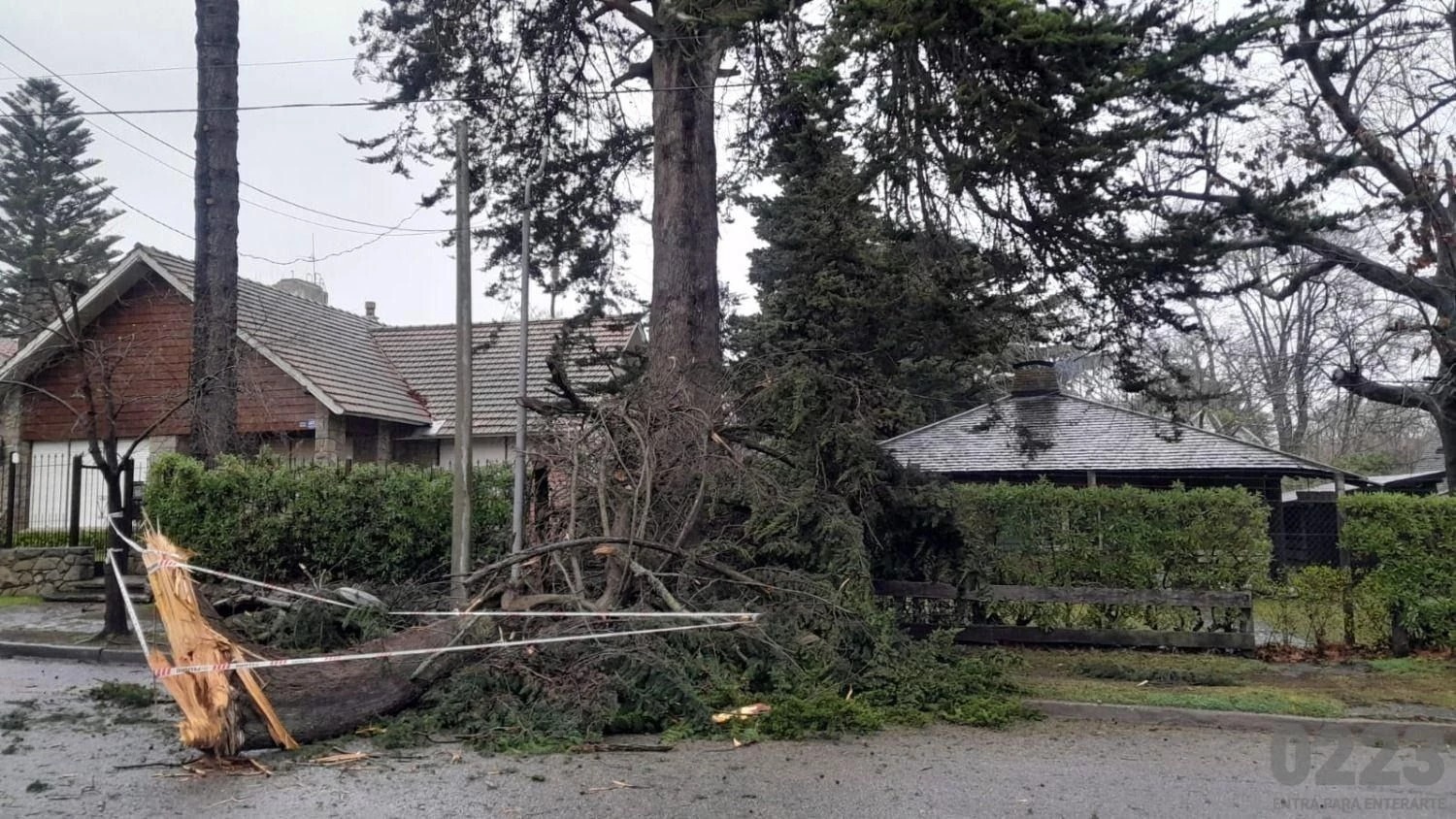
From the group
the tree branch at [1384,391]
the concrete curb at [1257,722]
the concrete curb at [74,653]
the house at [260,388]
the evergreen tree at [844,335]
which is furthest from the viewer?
the house at [260,388]

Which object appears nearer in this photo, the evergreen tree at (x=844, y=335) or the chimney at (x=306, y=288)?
the evergreen tree at (x=844, y=335)

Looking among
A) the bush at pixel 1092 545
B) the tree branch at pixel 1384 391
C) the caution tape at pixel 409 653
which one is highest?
the tree branch at pixel 1384 391

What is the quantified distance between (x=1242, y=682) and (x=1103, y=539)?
96.2 inches

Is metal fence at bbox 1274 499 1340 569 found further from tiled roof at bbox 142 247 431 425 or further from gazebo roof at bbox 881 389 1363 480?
tiled roof at bbox 142 247 431 425

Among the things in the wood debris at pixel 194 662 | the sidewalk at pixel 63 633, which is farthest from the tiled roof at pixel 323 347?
the wood debris at pixel 194 662

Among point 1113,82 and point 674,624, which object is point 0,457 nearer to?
point 674,624

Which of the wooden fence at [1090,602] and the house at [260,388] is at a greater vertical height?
the house at [260,388]

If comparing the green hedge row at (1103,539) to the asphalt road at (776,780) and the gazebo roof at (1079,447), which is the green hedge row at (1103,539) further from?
the gazebo roof at (1079,447)

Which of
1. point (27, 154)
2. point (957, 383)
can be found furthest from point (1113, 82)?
point (27, 154)

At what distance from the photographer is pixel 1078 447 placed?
768 inches

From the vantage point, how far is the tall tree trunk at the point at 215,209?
15.2m

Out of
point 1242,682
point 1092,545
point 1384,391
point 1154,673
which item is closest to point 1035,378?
point 1384,391

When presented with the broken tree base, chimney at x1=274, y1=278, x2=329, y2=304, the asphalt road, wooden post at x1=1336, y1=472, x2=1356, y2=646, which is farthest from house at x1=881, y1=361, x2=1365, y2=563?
chimney at x1=274, y1=278, x2=329, y2=304

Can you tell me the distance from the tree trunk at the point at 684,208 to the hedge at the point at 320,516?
3.58 m
